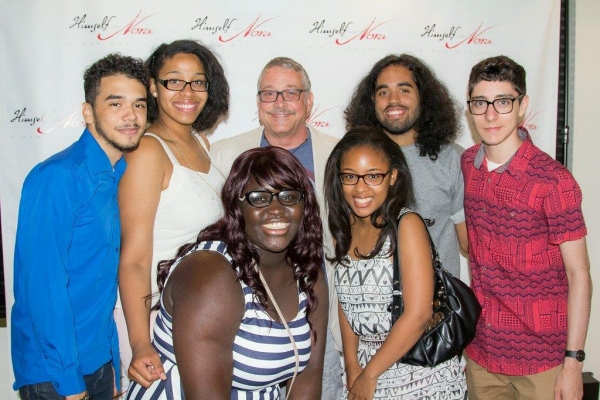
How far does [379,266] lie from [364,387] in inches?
19.2

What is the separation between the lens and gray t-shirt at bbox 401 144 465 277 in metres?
2.59

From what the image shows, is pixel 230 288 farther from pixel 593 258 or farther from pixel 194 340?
pixel 593 258

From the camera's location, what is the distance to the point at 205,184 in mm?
2326

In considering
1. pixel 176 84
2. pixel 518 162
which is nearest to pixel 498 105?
pixel 518 162

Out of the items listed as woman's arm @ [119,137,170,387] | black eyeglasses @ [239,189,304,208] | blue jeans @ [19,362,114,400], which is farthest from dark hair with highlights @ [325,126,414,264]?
blue jeans @ [19,362,114,400]

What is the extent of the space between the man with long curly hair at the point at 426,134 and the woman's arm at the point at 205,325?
126 centimetres

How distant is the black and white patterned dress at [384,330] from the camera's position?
201cm

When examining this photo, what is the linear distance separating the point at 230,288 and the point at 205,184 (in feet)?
2.77

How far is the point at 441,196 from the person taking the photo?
259cm

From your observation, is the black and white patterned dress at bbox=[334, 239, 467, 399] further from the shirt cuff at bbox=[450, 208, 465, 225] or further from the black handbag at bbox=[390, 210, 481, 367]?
the shirt cuff at bbox=[450, 208, 465, 225]

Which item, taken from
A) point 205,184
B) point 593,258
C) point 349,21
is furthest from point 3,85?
point 593,258

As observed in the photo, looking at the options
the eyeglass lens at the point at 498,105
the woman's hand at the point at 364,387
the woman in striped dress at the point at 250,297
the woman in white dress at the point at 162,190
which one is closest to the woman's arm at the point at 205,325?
the woman in striped dress at the point at 250,297

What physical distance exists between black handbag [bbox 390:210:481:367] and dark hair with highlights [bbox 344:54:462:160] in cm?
80

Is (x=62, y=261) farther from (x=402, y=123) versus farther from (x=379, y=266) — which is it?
(x=402, y=123)
